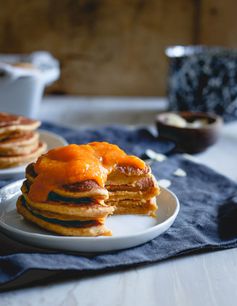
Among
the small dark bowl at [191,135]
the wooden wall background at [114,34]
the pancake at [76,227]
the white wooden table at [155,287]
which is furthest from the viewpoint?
the wooden wall background at [114,34]

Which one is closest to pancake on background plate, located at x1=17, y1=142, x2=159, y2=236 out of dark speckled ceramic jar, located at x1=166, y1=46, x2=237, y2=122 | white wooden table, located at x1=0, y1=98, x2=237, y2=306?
white wooden table, located at x1=0, y1=98, x2=237, y2=306

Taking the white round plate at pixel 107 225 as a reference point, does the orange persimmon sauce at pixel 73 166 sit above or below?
above

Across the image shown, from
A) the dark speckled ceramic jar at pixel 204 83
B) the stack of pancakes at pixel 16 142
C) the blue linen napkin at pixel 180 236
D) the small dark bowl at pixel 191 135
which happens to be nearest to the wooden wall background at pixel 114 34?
the dark speckled ceramic jar at pixel 204 83

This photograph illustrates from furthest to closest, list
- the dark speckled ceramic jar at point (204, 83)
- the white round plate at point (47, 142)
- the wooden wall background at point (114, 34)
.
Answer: the wooden wall background at point (114, 34)
the dark speckled ceramic jar at point (204, 83)
the white round plate at point (47, 142)

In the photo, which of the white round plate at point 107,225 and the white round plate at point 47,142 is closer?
the white round plate at point 107,225

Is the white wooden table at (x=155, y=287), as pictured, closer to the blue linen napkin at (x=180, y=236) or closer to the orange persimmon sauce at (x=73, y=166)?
the blue linen napkin at (x=180, y=236)

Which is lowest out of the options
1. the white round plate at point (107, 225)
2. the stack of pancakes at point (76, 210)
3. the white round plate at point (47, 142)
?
the white round plate at point (47, 142)

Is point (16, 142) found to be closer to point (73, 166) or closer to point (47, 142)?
point (47, 142)
